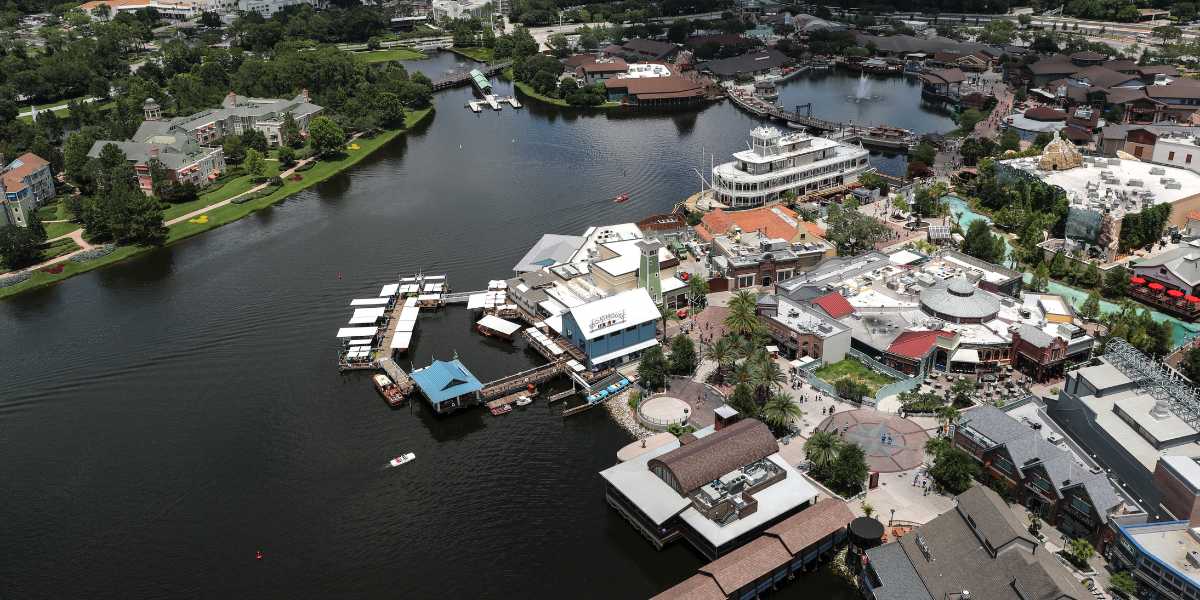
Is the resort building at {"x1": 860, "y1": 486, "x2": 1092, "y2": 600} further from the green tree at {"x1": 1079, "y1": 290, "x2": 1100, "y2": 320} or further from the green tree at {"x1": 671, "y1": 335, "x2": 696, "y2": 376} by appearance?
the green tree at {"x1": 1079, "y1": 290, "x2": 1100, "y2": 320}

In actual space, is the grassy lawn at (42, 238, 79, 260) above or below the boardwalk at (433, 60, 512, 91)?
below

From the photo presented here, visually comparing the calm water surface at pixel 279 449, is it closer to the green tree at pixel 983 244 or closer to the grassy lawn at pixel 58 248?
the grassy lawn at pixel 58 248

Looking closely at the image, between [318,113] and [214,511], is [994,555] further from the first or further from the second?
[318,113]

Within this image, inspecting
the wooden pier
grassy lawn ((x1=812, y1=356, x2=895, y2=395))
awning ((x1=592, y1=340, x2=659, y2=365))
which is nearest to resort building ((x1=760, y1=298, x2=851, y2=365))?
grassy lawn ((x1=812, y1=356, x2=895, y2=395))

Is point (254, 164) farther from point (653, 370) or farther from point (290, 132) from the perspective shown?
point (653, 370)

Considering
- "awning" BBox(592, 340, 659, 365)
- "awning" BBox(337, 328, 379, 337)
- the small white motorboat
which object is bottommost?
the small white motorboat
